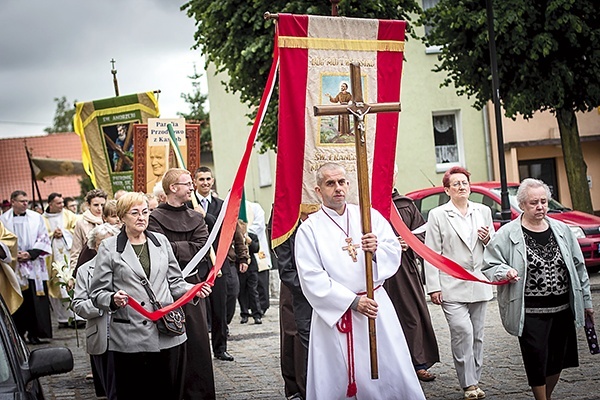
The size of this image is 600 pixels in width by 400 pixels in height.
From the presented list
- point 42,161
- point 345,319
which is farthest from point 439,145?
→ point 345,319

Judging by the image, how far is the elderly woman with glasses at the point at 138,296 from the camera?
729cm

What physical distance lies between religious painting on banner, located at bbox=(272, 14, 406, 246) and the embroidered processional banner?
238 inches

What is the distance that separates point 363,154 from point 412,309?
299cm

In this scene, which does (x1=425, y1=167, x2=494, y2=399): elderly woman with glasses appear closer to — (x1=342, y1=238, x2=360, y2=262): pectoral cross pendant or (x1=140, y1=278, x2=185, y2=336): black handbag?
(x1=342, y1=238, x2=360, y2=262): pectoral cross pendant

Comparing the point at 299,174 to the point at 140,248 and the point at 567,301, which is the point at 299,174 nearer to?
the point at 140,248

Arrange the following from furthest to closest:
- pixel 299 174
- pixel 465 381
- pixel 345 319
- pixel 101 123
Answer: pixel 101 123 < pixel 465 381 < pixel 299 174 < pixel 345 319

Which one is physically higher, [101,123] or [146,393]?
[101,123]

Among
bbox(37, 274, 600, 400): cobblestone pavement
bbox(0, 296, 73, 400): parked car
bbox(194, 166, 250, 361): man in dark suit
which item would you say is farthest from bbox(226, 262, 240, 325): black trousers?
bbox(0, 296, 73, 400): parked car

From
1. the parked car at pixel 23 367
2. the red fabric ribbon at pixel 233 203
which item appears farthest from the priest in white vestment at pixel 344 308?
the parked car at pixel 23 367

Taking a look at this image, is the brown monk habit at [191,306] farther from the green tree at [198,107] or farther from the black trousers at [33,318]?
the green tree at [198,107]

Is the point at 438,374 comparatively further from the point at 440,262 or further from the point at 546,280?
the point at 546,280

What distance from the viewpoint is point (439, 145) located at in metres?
31.0

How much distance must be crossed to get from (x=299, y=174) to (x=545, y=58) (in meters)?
12.7

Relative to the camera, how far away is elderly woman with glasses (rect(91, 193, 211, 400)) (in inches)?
287
